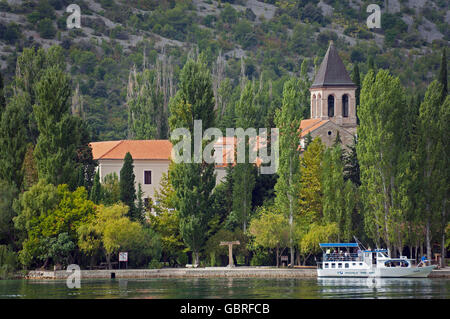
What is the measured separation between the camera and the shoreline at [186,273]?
61688mm

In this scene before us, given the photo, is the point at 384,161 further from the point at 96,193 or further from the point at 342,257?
the point at 96,193

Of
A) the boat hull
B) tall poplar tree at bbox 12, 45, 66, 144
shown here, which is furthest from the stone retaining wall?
tall poplar tree at bbox 12, 45, 66, 144

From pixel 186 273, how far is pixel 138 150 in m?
25.5

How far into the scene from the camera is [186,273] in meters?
62.5

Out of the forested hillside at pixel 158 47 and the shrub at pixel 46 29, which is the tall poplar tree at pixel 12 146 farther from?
the shrub at pixel 46 29

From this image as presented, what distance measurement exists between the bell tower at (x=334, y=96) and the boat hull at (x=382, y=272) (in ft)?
108

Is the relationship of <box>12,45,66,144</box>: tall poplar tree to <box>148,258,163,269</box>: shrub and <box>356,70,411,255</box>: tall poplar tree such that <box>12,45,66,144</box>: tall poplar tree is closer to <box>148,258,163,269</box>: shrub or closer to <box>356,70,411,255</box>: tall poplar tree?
<box>148,258,163,269</box>: shrub

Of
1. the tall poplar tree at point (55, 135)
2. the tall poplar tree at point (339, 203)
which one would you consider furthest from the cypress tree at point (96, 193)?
the tall poplar tree at point (339, 203)

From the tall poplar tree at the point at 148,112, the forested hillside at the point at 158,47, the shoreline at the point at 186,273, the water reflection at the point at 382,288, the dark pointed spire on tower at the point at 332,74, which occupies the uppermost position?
the forested hillside at the point at 158,47

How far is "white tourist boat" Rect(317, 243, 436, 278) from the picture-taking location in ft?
200

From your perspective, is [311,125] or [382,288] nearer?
[382,288]

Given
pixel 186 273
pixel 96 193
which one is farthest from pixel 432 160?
pixel 96 193

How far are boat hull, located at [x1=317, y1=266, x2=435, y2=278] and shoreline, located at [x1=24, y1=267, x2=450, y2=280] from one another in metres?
0.97
